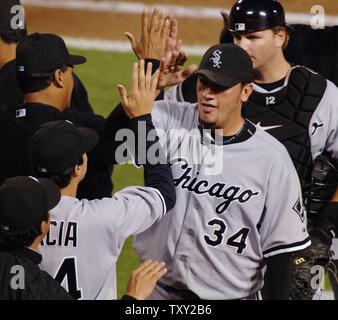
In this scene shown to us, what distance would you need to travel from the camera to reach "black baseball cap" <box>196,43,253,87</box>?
4.04m

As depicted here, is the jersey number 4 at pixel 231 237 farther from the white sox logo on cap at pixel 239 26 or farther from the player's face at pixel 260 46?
the white sox logo on cap at pixel 239 26

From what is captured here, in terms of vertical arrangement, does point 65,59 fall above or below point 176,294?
above

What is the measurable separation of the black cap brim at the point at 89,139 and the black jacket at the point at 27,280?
82 centimetres

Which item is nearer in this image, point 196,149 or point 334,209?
point 196,149


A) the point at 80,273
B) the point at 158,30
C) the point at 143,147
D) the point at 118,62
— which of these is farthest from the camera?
the point at 118,62

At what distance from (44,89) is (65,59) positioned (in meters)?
0.31

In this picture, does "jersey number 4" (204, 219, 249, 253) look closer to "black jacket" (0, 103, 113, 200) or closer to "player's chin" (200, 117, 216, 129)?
"player's chin" (200, 117, 216, 129)

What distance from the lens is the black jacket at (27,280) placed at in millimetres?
3354

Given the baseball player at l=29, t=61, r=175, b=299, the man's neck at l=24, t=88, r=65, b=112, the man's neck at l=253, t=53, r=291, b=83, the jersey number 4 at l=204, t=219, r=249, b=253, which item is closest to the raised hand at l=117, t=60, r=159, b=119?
the baseball player at l=29, t=61, r=175, b=299

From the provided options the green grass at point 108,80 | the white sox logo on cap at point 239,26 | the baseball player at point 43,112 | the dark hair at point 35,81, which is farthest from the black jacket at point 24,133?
the green grass at point 108,80

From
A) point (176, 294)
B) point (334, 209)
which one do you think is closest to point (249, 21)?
point (334, 209)

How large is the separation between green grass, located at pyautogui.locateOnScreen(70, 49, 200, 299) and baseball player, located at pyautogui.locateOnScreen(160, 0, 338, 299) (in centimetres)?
350

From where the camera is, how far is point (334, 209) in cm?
501

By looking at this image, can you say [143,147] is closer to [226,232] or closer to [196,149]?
[196,149]
